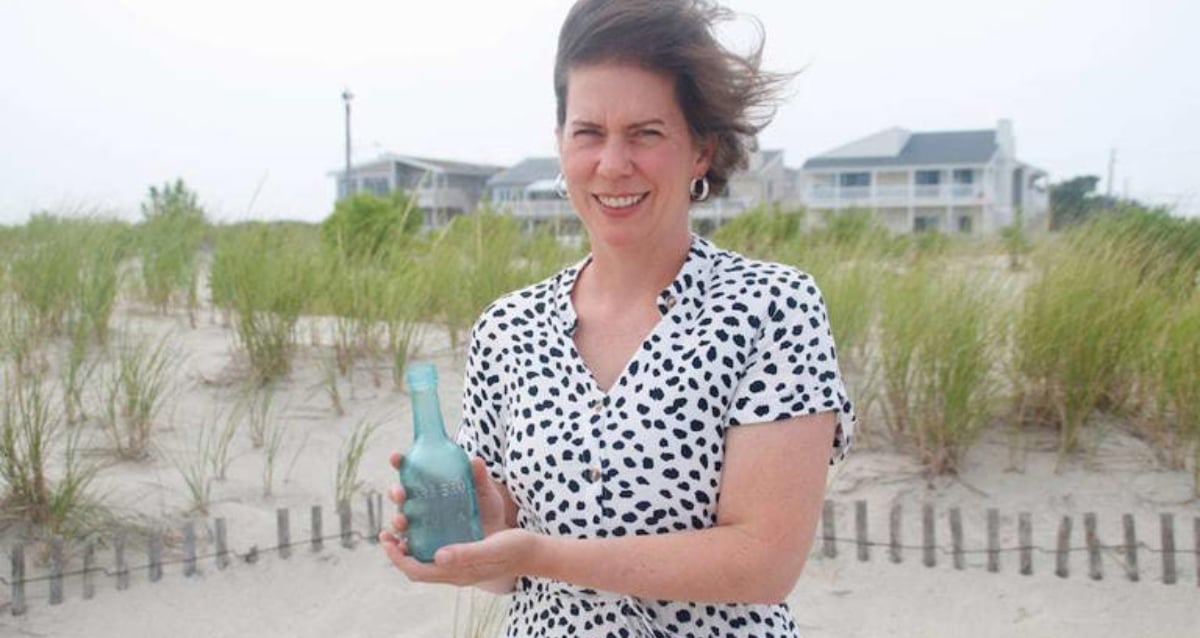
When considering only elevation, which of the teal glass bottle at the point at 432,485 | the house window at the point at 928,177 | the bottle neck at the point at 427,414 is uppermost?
the house window at the point at 928,177

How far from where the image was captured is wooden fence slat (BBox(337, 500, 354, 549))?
14.3 feet

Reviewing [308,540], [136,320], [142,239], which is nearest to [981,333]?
[308,540]

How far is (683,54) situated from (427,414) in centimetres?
61

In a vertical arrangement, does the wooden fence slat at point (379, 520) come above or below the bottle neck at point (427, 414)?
below

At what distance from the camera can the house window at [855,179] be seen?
145 feet

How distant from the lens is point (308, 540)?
4355 mm

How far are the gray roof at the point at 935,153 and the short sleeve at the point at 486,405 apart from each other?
43099 mm

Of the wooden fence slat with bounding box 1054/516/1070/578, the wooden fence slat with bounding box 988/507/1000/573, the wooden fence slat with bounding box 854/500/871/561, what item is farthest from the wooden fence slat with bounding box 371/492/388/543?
the wooden fence slat with bounding box 1054/516/1070/578

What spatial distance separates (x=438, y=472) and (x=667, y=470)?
0.31 metres

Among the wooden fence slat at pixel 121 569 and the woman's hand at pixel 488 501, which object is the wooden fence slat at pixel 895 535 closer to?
the wooden fence slat at pixel 121 569

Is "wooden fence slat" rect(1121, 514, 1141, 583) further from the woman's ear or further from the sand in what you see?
the woman's ear

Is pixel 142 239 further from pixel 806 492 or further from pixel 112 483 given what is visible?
pixel 806 492

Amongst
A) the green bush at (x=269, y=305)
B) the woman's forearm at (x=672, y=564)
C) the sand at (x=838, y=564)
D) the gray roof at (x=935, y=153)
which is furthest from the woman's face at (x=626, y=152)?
the gray roof at (x=935, y=153)

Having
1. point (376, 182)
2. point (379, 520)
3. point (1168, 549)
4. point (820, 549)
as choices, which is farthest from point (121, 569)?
point (376, 182)
